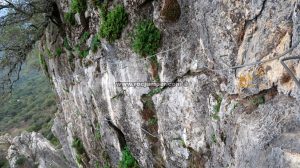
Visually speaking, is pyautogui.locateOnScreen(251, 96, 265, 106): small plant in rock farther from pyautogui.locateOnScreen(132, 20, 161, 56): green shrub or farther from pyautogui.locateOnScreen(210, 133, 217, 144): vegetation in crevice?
pyautogui.locateOnScreen(132, 20, 161, 56): green shrub

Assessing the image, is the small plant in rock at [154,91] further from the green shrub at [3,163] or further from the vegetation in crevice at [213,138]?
the green shrub at [3,163]

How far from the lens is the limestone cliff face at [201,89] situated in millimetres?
5922

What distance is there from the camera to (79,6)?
11.8 m

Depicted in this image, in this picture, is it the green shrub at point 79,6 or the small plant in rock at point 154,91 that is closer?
the small plant in rock at point 154,91

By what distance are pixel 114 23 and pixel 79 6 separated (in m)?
2.40

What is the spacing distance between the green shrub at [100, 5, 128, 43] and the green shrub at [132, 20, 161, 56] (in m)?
0.58

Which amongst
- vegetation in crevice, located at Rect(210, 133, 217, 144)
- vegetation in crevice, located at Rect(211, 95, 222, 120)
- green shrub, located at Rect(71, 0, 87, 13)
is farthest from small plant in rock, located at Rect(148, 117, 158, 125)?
green shrub, located at Rect(71, 0, 87, 13)

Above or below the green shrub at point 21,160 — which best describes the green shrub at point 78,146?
above

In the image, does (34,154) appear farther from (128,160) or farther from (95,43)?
(95,43)

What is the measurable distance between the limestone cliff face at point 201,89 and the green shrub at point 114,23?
213 mm

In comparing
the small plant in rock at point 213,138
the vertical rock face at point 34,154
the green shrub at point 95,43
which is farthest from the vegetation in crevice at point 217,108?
the vertical rock face at point 34,154

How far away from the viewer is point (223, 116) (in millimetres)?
7367

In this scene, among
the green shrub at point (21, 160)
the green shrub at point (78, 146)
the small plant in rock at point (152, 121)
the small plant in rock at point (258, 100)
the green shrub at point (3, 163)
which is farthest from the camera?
the green shrub at point (3, 163)

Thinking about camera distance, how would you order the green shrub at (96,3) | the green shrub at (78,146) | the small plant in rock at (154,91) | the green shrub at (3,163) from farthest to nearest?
the green shrub at (3,163) < the green shrub at (78,146) < the green shrub at (96,3) < the small plant in rock at (154,91)
